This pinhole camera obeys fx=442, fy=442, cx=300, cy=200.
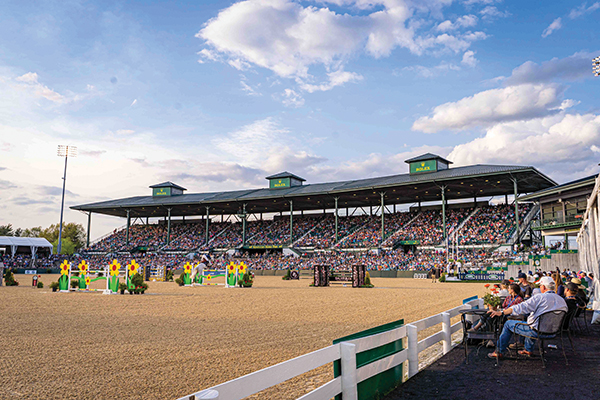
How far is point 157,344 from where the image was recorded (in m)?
7.73

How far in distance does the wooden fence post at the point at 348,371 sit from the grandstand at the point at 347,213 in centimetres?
3764

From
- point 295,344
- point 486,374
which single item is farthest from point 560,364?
point 295,344

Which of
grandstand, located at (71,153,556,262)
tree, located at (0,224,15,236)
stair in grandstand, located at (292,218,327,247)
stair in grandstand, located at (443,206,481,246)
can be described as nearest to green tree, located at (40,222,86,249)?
tree, located at (0,224,15,236)

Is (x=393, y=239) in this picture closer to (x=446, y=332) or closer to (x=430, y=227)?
(x=430, y=227)

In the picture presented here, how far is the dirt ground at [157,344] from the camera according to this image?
5230 millimetres

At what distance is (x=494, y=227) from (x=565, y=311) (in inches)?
1565

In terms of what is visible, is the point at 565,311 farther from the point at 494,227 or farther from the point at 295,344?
the point at 494,227

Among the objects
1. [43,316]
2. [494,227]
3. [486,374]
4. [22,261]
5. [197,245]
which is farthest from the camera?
[197,245]

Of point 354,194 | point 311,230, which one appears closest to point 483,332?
point 354,194

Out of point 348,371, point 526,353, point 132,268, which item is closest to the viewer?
point 348,371

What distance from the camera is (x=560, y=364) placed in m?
6.04

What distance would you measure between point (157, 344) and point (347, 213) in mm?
52248

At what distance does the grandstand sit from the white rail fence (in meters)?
36.1

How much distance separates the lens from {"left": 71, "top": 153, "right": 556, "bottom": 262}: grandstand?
42969 millimetres
